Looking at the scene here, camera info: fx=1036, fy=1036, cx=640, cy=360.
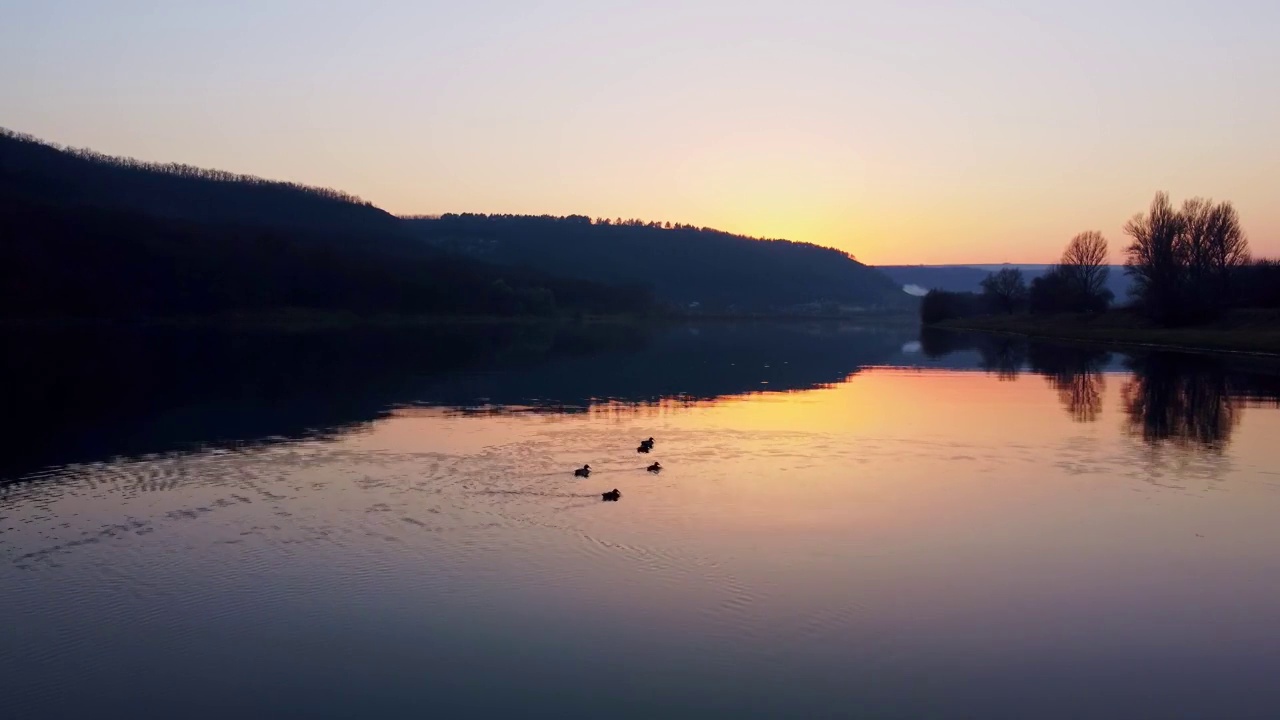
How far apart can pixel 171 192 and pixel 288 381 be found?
11948 centimetres

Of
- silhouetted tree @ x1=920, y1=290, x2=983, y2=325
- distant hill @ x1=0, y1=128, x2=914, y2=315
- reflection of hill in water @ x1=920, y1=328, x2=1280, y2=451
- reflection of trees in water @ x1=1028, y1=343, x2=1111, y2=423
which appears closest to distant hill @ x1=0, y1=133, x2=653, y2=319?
distant hill @ x1=0, y1=128, x2=914, y2=315

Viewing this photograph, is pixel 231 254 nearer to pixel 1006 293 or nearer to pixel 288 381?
pixel 288 381

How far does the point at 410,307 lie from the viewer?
10656 cm

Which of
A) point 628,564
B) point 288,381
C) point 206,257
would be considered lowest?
point 628,564

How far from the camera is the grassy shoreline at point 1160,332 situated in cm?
5281

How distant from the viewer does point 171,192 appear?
448ft

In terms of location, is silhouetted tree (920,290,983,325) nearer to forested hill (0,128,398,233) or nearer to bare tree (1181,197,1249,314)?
bare tree (1181,197,1249,314)

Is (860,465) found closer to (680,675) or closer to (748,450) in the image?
(748,450)

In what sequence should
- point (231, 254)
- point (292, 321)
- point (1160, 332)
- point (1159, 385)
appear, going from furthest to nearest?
point (231, 254) → point (292, 321) → point (1160, 332) → point (1159, 385)

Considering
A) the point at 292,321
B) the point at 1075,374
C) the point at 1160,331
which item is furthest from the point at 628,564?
the point at 292,321

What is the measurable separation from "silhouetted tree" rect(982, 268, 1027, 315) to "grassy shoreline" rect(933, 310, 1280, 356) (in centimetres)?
2350

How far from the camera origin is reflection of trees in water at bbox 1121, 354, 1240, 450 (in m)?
21.2

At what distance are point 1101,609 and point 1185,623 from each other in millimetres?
696

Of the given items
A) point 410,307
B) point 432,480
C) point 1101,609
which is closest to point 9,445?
point 432,480
